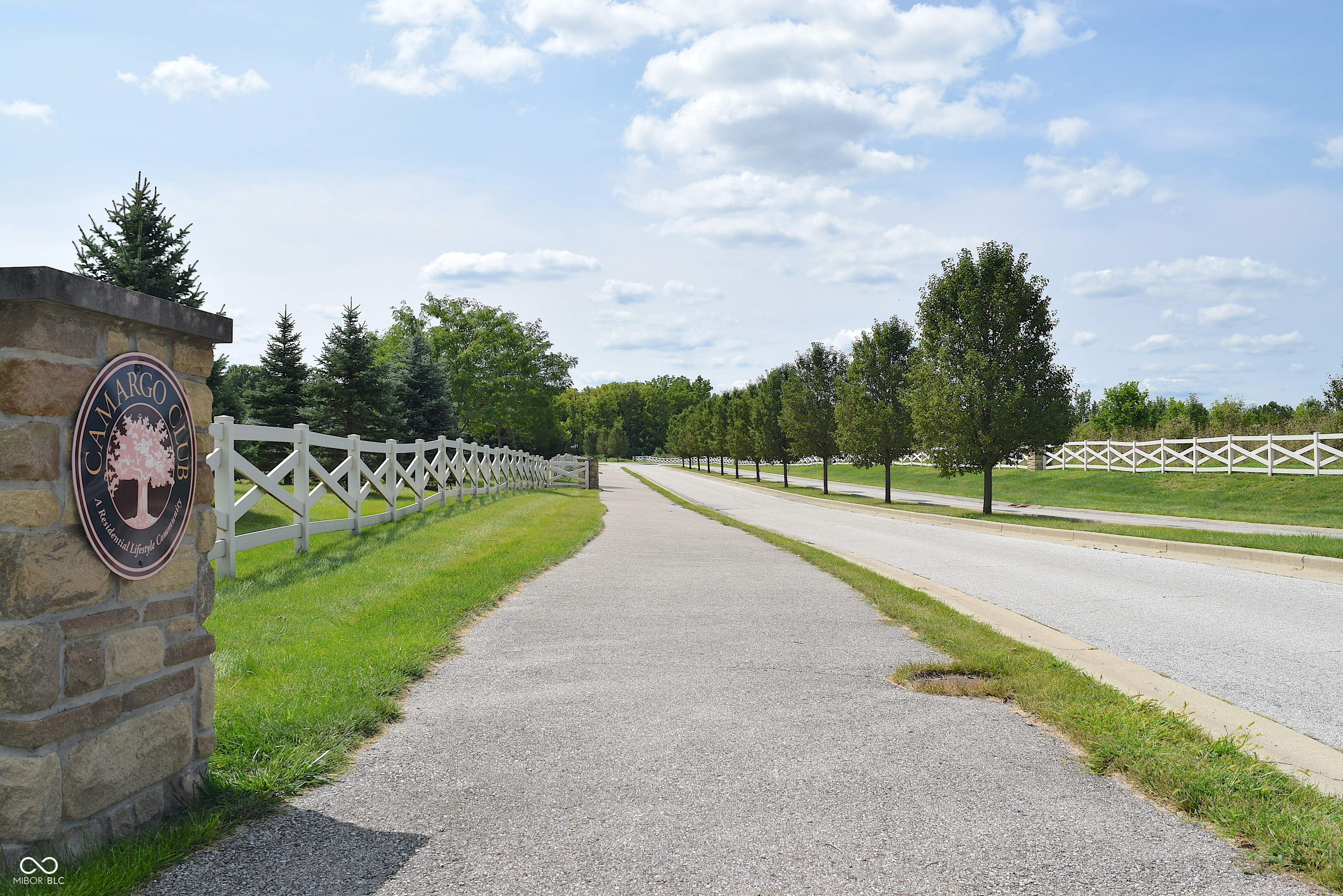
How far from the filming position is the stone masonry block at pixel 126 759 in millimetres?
2930

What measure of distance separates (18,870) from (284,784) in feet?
3.43

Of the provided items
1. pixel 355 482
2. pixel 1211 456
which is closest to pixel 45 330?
pixel 355 482

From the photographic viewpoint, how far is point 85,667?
9.78ft

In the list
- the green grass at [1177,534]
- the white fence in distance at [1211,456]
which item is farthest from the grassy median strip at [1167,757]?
the white fence in distance at [1211,456]

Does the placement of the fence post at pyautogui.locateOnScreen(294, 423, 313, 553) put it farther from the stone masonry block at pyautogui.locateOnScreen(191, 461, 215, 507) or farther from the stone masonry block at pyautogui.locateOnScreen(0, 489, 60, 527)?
the stone masonry block at pyautogui.locateOnScreen(0, 489, 60, 527)

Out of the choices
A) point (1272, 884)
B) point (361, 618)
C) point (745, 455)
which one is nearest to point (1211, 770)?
point (1272, 884)

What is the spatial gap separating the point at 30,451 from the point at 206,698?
4.54 feet

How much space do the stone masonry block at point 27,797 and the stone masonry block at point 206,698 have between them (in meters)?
0.73

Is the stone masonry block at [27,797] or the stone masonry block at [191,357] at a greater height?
the stone masonry block at [191,357]

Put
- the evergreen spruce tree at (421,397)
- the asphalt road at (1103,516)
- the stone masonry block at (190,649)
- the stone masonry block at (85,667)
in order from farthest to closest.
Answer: the evergreen spruce tree at (421,397), the asphalt road at (1103,516), the stone masonry block at (190,649), the stone masonry block at (85,667)

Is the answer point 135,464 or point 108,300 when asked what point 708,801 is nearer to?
point 135,464

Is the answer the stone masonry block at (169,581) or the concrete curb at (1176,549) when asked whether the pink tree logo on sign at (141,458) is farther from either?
the concrete curb at (1176,549)

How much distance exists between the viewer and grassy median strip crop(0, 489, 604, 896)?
3.31m

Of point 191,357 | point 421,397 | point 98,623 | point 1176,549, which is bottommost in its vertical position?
point 1176,549
